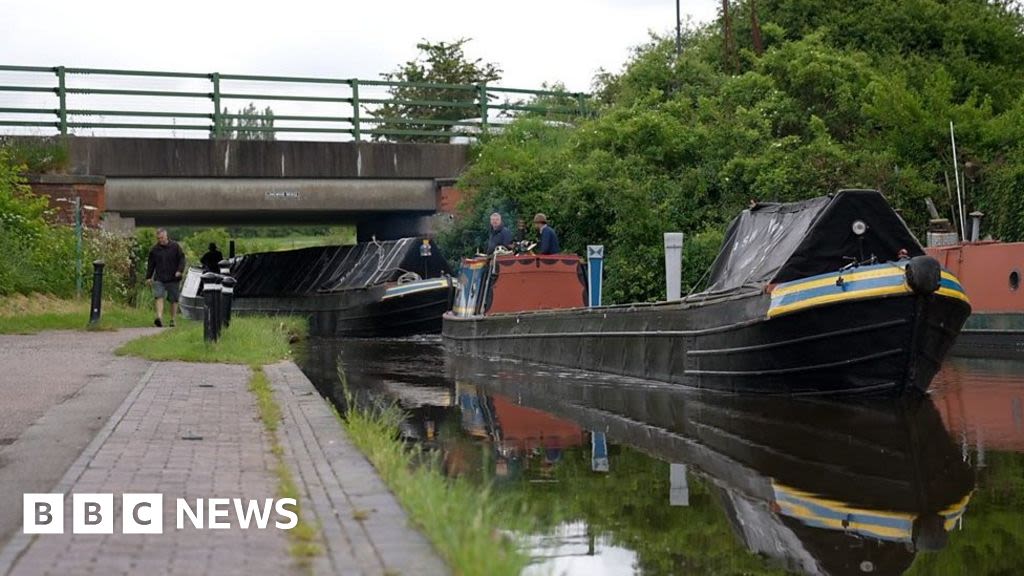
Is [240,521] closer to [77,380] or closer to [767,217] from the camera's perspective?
[77,380]

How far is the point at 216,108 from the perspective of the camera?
3331cm

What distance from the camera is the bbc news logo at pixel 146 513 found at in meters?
6.55

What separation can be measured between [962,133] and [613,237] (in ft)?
21.7

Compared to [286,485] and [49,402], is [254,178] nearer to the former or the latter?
[49,402]

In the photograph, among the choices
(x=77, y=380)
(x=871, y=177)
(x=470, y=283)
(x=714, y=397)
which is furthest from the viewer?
(x=871, y=177)

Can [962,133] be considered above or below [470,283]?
above

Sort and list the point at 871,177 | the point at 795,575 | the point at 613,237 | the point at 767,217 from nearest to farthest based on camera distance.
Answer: the point at 795,575 → the point at 767,217 → the point at 871,177 → the point at 613,237

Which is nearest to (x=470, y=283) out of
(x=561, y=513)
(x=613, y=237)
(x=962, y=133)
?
(x=613, y=237)

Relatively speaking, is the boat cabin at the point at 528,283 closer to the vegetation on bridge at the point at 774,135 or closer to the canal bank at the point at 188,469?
the vegetation on bridge at the point at 774,135

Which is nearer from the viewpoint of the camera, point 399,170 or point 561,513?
point 561,513

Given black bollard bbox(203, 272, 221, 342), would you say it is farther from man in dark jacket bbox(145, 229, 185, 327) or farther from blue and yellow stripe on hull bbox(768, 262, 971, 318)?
man in dark jacket bbox(145, 229, 185, 327)

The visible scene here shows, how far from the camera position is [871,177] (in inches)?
1090

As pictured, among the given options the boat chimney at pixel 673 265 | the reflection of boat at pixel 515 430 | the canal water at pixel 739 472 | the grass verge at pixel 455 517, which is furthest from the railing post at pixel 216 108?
the grass verge at pixel 455 517

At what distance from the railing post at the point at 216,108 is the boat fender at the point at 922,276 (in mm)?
21511
